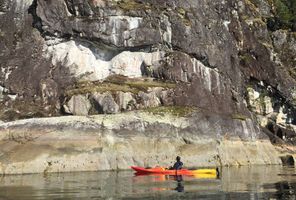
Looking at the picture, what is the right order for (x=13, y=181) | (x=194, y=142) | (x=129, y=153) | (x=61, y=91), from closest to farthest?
(x=13, y=181), (x=129, y=153), (x=194, y=142), (x=61, y=91)

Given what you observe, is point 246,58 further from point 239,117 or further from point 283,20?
point 239,117

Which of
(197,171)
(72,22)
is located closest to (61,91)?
(72,22)

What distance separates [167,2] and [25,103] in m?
19.0

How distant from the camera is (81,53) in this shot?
51531mm

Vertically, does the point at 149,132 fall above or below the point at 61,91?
below

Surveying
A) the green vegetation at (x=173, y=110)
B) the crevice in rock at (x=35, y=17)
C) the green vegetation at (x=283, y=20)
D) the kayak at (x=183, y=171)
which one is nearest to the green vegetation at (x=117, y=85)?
the green vegetation at (x=173, y=110)

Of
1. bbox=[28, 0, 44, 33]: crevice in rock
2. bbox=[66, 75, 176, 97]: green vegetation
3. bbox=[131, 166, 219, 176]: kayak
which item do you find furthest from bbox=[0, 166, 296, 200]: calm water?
bbox=[28, 0, 44, 33]: crevice in rock

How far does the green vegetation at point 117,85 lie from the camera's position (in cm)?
4662

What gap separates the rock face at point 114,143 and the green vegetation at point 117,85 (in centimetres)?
375

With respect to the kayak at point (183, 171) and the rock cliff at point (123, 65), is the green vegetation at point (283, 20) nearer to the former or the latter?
the rock cliff at point (123, 65)

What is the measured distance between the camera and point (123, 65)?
170ft

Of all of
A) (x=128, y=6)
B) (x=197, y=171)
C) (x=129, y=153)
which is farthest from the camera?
(x=128, y=6)

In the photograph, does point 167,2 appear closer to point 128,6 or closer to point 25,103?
point 128,6

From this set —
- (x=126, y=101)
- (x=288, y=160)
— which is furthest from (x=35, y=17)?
(x=288, y=160)
